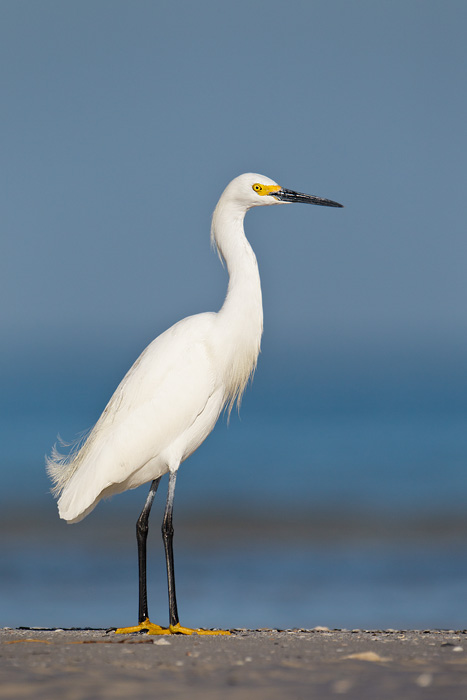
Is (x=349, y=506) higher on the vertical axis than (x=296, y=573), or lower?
higher

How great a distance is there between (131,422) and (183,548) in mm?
7967

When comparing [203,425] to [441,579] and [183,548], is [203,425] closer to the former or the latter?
[441,579]

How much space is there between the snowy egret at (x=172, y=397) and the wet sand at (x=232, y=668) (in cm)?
166

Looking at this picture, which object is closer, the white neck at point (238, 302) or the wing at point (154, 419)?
the wing at point (154, 419)

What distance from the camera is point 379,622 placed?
9.05 meters

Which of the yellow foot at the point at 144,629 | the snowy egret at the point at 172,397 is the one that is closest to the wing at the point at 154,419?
the snowy egret at the point at 172,397

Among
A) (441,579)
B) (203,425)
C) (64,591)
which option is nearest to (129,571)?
(64,591)

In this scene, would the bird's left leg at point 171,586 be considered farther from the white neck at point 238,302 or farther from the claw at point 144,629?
the white neck at point 238,302

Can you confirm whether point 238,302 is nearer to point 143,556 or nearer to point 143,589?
point 143,556

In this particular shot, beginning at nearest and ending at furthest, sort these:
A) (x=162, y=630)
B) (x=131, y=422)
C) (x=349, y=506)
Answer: (x=162, y=630), (x=131, y=422), (x=349, y=506)

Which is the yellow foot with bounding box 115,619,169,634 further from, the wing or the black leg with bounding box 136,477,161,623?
the wing

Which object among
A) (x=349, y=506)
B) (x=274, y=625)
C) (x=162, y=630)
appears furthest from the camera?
(x=349, y=506)

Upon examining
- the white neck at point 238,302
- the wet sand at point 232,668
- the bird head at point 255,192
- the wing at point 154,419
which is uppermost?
the bird head at point 255,192

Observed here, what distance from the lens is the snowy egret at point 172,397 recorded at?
709 centimetres
